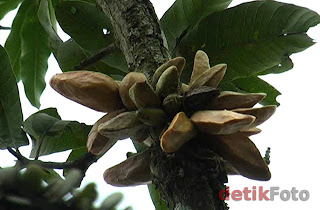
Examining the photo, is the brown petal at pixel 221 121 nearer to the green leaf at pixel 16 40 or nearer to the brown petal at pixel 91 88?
the brown petal at pixel 91 88

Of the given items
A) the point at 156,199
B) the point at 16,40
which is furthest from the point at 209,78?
the point at 16,40

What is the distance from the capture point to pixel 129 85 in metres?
0.87

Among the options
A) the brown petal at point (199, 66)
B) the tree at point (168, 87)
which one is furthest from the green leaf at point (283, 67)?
the brown petal at point (199, 66)

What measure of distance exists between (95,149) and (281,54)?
52 centimetres

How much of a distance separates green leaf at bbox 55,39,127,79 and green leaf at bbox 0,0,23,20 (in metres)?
0.71

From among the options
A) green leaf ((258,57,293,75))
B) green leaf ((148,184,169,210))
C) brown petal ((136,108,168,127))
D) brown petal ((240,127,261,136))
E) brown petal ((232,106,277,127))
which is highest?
brown petal ((136,108,168,127))

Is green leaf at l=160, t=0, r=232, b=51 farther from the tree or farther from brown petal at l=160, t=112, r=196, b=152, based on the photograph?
brown petal at l=160, t=112, r=196, b=152

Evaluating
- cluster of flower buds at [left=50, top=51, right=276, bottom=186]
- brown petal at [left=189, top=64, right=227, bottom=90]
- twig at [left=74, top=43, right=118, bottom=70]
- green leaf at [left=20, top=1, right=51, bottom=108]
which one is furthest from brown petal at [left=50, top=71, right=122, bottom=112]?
green leaf at [left=20, top=1, right=51, bottom=108]

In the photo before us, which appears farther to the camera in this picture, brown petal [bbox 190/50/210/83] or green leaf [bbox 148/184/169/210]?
green leaf [bbox 148/184/169/210]

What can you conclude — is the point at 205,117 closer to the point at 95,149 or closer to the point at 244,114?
the point at 244,114

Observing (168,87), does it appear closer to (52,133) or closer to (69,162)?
(69,162)

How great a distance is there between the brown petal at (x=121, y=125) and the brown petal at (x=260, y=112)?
16 centimetres

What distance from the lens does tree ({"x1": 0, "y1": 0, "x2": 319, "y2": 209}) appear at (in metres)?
0.80

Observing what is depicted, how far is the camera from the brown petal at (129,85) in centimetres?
87
